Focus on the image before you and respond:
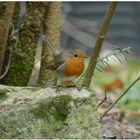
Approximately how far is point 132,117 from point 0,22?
2.04 m

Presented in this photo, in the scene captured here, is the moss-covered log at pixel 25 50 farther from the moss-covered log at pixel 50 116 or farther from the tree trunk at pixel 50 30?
the moss-covered log at pixel 50 116

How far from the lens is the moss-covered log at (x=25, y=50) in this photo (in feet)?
15.7

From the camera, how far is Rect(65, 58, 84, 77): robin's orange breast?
393 centimetres

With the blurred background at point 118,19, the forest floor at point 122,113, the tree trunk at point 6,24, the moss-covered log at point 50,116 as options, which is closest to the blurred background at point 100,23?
the blurred background at point 118,19

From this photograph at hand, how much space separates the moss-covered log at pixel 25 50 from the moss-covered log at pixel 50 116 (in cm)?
119

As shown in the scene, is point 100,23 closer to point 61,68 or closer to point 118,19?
point 118,19

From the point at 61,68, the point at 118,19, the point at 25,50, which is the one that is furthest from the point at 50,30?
the point at 118,19

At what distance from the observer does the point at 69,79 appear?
156 inches

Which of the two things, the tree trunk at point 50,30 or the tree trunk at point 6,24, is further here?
the tree trunk at point 50,30

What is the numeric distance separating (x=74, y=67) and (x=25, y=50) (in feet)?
3.15

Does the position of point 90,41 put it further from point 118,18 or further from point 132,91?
point 132,91

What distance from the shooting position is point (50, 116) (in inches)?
136

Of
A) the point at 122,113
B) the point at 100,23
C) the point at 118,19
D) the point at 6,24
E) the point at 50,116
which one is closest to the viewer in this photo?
the point at 50,116

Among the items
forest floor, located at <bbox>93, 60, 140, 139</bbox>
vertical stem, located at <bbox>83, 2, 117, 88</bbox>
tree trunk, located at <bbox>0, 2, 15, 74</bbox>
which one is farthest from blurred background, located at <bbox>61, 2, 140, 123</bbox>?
vertical stem, located at <bbox>83, 2, 117, 88</bbox>
